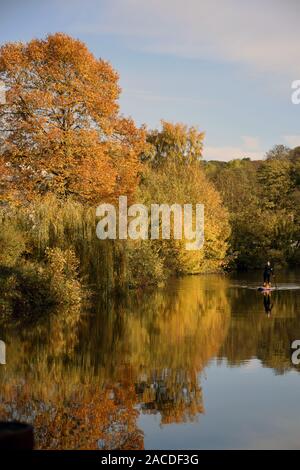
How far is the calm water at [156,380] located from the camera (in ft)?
30.7

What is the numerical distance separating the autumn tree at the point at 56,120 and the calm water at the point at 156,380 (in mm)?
9224

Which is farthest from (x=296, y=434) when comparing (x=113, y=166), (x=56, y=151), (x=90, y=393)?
(x=113, y=166)

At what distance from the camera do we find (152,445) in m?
8.76

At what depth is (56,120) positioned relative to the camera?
3159 cm

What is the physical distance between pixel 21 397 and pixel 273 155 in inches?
2880

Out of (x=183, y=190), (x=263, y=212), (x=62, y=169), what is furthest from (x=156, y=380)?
(x=263, y=212)

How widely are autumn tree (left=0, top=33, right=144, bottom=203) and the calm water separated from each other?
9.22 metres

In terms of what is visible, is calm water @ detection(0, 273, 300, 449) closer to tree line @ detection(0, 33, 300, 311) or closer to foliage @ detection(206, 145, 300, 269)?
tree line @ detection(0, 33, 300, 311)

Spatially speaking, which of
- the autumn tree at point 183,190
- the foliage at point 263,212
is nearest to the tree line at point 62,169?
the autumn tree at point 183,190

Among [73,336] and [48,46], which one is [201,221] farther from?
[73,336]

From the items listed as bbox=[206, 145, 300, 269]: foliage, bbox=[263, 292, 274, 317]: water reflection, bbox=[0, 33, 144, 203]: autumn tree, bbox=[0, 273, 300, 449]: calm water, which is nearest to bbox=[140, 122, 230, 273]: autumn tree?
bbox=[206, 145, 300, 269]: foliage

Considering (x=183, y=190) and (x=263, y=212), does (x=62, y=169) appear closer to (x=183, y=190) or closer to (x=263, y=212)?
(x=183, y=190)

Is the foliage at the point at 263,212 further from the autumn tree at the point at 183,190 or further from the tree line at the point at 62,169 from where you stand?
the tree line at the point at 62,169

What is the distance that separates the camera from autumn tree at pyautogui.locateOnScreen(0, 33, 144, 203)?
3058 cm
